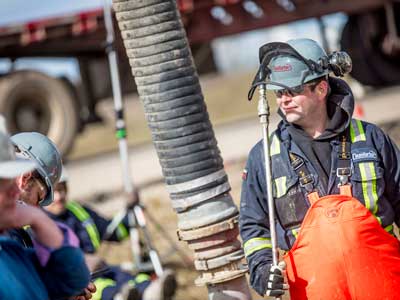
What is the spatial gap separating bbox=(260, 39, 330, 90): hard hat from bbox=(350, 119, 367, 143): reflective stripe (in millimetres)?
250

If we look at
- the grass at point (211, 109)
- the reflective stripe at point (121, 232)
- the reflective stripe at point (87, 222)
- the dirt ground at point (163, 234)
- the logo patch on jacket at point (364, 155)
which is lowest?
the grass at point (211, 109)

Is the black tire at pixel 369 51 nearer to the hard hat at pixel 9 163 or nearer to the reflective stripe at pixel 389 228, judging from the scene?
the reflective stripe at pixel 389 228

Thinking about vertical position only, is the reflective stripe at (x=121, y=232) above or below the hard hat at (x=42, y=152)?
below

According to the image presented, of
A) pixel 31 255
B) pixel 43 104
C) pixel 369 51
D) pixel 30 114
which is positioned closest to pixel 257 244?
pixel 31 255

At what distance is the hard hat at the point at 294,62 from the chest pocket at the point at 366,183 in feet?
1.43

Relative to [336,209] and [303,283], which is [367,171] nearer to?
[336,209]

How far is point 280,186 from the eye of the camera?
4340mm

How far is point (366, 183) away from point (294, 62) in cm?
59

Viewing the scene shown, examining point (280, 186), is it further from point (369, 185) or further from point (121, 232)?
point (121, 232)

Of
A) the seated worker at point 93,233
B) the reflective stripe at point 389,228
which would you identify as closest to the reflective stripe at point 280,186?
the reflective stripe at point 389,228

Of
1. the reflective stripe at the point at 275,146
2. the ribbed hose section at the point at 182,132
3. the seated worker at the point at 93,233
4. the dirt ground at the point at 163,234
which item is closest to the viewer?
the reflective stripe at the point at 275,146

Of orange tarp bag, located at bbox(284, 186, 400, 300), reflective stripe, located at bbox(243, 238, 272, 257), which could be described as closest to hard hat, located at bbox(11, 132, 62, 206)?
reflective stripe, located at bbox(243, 238, 272, 257)

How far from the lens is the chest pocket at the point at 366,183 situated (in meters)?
4.27

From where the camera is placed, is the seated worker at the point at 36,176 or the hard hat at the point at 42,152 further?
the hard hat at the point at 42,152
